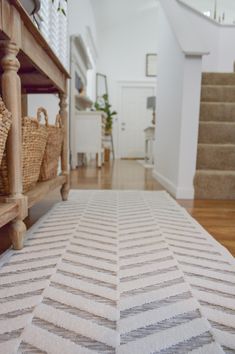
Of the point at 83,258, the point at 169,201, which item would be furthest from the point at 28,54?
the point at 169,201

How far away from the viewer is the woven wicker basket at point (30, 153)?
989 mm

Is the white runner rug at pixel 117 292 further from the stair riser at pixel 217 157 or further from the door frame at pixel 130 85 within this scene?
the door frame at pixel 130 85

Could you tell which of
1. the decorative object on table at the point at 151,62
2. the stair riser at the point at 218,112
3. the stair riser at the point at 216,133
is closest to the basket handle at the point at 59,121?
the stair riser at the point at 216,133

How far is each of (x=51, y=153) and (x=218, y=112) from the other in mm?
1607

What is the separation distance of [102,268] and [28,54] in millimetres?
765

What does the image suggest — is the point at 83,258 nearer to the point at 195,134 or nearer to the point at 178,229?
the point at 178,229

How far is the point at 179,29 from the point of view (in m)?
2.10

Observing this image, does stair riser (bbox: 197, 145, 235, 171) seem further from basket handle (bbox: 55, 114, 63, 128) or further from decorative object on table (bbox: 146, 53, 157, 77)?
decorative object on table (bbox: 146, 53, 157, 77)

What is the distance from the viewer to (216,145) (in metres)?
2.22

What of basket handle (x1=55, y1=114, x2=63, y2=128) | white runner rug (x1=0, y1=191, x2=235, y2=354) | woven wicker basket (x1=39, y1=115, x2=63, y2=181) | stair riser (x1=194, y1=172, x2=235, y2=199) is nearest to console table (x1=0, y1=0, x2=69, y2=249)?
white runner rug (x1=0, y1=191, x2=235, y2=354)

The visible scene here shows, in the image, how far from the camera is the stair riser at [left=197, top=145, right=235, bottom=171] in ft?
7.23

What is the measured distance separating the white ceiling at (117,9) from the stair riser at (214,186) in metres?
5.03

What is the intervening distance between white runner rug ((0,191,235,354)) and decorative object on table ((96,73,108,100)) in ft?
19.7

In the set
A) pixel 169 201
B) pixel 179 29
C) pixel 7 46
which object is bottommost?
pixel 169 201
